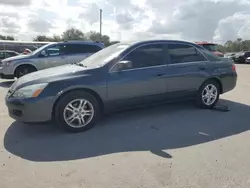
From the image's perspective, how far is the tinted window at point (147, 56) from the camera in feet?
17.5

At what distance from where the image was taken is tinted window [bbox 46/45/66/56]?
11.1 m

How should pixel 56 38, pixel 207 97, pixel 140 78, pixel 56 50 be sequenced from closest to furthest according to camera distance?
pixel 140 78
pixel 207 97
pixel 56 50
pixel 56 38

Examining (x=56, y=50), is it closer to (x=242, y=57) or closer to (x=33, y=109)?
(x=33, y=109)

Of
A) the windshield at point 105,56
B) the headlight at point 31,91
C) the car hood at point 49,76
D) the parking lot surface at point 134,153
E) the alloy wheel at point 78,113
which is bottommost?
the parking lot surface at point 134,153

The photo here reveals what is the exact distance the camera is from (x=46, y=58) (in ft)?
36.0

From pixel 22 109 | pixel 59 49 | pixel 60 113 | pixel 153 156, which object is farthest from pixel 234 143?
pixel 59 49

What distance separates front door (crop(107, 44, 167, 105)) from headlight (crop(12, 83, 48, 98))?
1.14 metres

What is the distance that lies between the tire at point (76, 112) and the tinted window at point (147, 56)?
3.56 feet

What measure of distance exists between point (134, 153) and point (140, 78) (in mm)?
1759

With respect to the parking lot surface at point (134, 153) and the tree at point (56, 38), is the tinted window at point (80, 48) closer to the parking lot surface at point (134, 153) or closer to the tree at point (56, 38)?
the parking lot surface at point (134, 153)

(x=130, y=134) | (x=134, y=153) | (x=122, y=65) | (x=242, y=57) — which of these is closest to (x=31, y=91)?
(x=122, y=65)

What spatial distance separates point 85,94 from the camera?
477cm

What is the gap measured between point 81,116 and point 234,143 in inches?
96.7

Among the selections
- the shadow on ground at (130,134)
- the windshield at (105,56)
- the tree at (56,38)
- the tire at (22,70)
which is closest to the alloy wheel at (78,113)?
the shadow on ground at (130,134)
